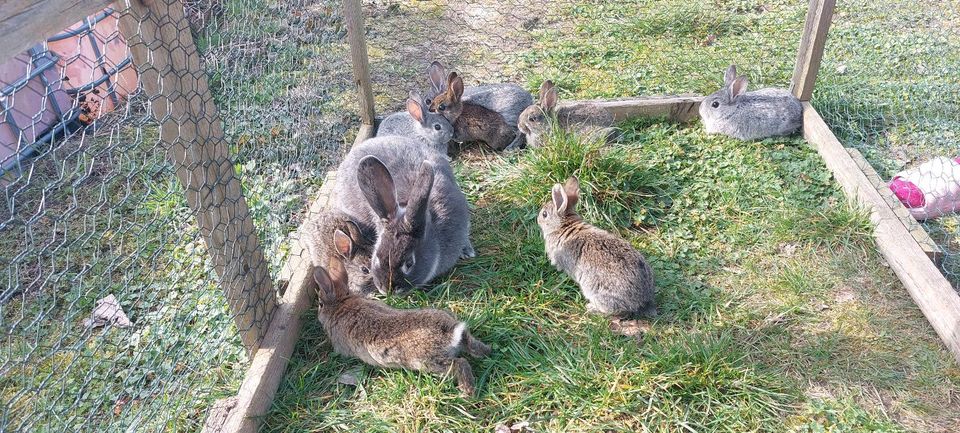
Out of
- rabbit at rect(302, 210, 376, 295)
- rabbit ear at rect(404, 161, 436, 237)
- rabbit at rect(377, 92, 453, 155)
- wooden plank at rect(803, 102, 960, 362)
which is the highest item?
rabbit ear at rect(404, 161, 436, 237)

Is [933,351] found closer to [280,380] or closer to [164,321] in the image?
[280,380]

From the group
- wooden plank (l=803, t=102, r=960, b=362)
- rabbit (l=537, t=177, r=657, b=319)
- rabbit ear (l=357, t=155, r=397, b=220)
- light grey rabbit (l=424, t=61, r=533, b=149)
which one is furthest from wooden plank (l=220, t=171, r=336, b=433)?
wooden plank (l=803, t=102, r=960, b=362)

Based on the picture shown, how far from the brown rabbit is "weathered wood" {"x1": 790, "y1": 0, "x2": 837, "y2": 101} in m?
2.05

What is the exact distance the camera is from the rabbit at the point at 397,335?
287cm

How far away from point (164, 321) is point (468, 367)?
1.59m

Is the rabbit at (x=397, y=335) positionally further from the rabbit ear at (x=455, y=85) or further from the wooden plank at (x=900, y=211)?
the wooden plank at (x=900, y=211)

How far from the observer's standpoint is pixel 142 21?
87.0 inches

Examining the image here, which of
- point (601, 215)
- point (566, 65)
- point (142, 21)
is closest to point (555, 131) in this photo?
point (601, 215)

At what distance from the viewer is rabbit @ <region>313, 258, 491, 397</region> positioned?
2.87 meters

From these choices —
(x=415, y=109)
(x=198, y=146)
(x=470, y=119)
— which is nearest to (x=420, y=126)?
(x=415, y=109)

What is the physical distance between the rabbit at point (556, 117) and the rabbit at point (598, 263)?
3.62 feet

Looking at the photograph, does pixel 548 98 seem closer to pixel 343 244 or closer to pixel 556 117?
pixel 556 117

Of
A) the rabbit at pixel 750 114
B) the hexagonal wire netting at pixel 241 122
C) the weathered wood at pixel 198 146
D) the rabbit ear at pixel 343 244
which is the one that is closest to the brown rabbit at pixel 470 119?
the hexagonal wire netting at pixel 241 122

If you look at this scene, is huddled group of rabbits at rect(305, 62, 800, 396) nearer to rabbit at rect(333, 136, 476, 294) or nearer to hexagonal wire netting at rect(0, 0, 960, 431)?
rabbit at rect(333, 136, 476, 294)
